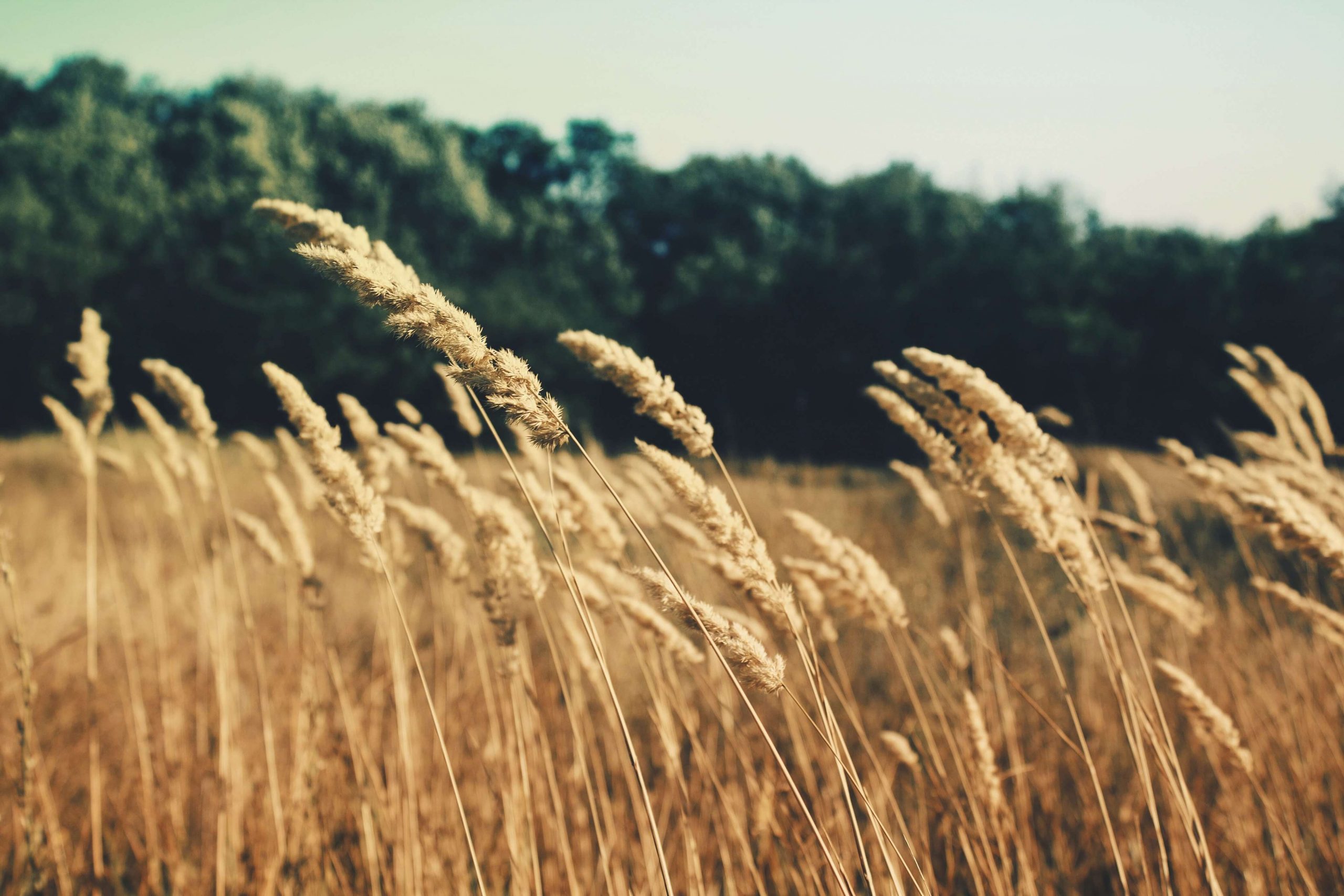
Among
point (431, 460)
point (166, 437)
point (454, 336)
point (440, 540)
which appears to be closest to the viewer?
point (454, 336)

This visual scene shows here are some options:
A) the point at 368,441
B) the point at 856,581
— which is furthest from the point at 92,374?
the point at 856,581

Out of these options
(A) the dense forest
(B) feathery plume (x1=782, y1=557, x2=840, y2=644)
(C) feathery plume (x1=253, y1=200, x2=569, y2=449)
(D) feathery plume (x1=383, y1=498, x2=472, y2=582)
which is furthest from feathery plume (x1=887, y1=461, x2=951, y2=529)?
(A) the dense forest

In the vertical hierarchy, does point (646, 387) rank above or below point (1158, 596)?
above

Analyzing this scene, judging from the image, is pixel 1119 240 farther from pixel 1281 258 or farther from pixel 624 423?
Answer: pixel 624 423

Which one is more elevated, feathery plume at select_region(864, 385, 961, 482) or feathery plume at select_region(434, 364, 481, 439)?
feathery plume at select_region(434, 364, 481, 439)

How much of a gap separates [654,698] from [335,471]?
31.2 inches

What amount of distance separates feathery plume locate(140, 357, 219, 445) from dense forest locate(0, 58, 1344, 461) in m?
13.7

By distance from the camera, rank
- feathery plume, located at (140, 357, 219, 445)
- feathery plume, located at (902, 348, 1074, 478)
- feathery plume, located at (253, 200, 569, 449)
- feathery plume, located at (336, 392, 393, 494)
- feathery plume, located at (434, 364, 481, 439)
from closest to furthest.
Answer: feathery plume, located at (253, 200, 569, 449)
feathery plume, located at (902, 348, 1074, 478)
feathery plume, located at (140, 357, 219, 445)
feathery plume, located at (336, 392, 393, 494)
feathery plume, located at (434, 364, 481, 439)

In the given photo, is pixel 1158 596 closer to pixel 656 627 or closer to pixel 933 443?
pixel 933 443

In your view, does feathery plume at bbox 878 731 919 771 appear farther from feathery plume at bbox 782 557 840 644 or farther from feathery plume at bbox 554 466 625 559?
feathery plume at bbox 554 466 625 559

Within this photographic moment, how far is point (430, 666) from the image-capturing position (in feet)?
12.1

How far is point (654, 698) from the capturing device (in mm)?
1504

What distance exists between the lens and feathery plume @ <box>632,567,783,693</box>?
92cm

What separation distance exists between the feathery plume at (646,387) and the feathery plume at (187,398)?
3.29 feet
